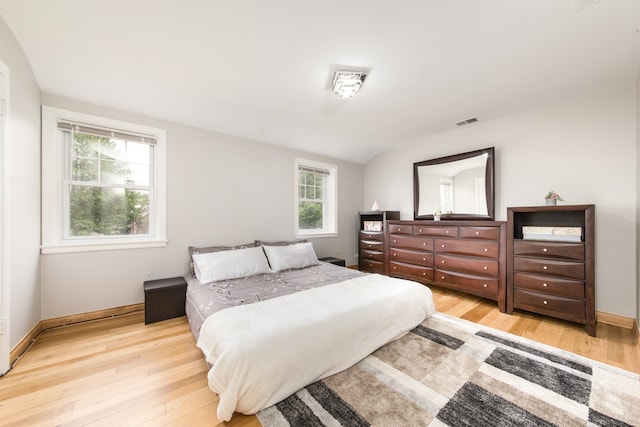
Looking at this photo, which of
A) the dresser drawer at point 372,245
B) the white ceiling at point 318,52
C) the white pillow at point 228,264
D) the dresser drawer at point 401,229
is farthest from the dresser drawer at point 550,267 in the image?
Result: the white pillow at point 228,264

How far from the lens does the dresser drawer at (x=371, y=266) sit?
4.28 metres

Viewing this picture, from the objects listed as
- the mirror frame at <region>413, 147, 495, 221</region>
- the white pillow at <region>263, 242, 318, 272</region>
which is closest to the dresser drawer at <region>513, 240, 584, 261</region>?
the mirror frame at <region>413, 147, 495, 221</region>

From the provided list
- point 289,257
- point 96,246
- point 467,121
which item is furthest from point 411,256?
point 96,246

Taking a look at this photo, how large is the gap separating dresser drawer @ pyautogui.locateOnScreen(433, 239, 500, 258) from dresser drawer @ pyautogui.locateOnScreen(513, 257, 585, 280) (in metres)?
0.24

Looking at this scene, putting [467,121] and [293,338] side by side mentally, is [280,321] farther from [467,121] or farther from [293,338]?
[467,121]

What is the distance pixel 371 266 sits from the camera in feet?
14.7

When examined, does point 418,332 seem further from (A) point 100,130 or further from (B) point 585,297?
(A) point 100,130

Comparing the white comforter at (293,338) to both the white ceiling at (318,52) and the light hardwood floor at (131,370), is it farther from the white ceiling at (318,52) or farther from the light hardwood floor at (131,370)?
the white ceiling at (318,52)

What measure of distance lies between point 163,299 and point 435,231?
3637 mm

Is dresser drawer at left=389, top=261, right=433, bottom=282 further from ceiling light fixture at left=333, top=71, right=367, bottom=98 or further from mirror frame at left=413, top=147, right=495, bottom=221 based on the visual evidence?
ceiling light fixture at left=333, top=71, right=367, bottom=98

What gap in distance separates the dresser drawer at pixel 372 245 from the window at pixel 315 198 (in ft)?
1.98

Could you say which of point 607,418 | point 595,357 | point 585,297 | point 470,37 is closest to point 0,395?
point 607,418

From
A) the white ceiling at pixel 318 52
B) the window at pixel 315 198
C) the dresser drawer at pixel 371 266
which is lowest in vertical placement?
the dresser drawer at pixel 371 266

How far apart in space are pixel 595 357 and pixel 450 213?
84.7 inches
